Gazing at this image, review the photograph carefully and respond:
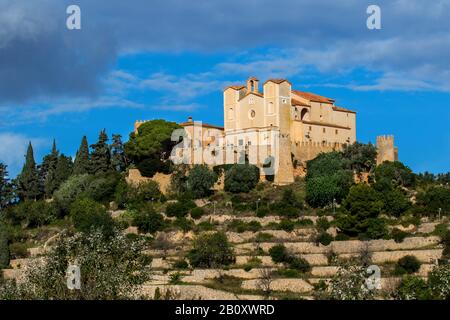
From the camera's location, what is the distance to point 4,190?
6506 centimetres

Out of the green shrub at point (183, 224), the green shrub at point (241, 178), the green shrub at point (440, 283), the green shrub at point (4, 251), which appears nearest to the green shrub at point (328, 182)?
the green shrub at point (241, 178)

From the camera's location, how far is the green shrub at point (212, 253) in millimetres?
46250

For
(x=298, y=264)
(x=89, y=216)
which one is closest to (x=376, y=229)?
(x=298, y=264)

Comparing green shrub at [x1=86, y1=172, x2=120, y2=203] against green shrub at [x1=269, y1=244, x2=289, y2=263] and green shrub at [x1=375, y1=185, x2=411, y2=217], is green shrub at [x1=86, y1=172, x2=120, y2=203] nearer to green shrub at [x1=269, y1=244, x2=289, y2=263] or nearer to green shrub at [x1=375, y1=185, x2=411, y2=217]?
green shrub at [x1=269, y1=244, x2=289, y2=263]

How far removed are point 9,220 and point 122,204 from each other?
814 centimetres

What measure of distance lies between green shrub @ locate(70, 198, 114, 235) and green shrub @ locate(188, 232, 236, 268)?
5419 millimetres

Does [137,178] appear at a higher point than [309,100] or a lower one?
lower

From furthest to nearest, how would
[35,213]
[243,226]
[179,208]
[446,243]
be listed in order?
[35,213] < [179,208] < [243,226] < [446,243]

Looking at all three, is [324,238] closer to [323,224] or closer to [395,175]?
[323,224]

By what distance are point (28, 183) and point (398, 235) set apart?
2850 centimetres
